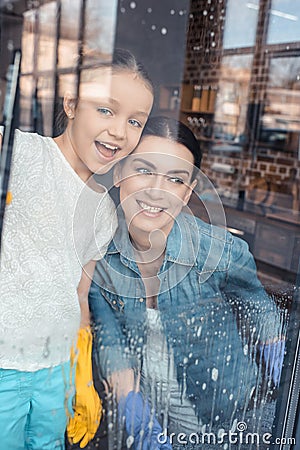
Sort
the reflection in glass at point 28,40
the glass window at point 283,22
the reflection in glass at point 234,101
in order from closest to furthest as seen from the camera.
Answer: the reflection in glass at point 28,40 → the glass window at point 283,22 → the reflection in glass at point 234,101

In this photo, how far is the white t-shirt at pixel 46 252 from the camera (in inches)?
30.8

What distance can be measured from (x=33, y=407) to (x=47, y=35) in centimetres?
→ 57

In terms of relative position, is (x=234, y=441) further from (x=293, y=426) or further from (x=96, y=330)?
(x=96, y=330)

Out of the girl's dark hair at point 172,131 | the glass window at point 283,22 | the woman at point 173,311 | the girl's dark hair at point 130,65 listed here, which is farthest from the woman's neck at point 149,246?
the glass window at point 283,22

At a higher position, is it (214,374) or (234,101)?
(234,101)

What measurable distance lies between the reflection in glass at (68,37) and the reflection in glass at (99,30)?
2 cm

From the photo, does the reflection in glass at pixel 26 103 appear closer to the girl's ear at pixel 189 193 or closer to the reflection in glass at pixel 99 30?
the reflection in glass at pixel 99 30

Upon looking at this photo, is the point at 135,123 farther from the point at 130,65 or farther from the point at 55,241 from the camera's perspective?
the point at 55,241

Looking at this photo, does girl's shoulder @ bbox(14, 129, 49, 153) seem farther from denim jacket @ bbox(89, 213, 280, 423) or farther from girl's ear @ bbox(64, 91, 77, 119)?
denim jacket @ bbox(89, 213, 280, 423)

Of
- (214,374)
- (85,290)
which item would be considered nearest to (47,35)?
(85,290)

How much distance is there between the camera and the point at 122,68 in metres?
0.81

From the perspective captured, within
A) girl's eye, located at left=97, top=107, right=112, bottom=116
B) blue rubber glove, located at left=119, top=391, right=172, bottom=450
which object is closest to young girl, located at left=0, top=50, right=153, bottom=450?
girl's eye, located at left=97, top=107, right=112, bottom=116

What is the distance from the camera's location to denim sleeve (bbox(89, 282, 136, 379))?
0.85 m

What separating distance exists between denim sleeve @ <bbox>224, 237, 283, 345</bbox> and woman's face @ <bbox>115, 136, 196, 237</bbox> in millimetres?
159
